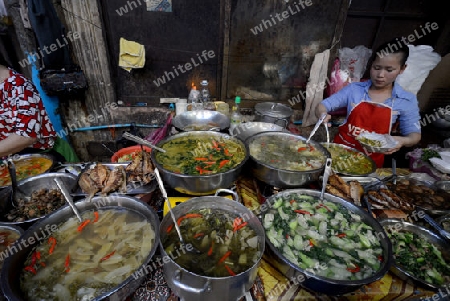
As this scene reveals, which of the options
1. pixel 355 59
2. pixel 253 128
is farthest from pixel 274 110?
pixel 355 59

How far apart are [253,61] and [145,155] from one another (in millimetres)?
→ 3890

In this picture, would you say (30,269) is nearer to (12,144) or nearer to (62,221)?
(62,221)

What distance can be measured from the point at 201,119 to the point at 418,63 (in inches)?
211

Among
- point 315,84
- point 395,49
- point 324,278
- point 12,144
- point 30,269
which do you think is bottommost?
point 30,269

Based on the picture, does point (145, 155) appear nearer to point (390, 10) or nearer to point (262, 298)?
point (262, 298)

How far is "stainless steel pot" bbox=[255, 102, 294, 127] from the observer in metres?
3.97

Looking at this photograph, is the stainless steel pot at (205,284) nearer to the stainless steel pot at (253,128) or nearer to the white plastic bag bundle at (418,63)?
the stainless steel pot at (253,128)

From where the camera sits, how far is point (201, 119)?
12.9ft

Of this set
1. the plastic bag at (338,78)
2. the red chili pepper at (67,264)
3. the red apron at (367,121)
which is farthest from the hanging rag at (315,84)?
the red chili pepper at (67,264)

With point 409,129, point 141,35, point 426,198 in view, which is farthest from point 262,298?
point 141,35

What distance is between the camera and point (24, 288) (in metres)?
1.43

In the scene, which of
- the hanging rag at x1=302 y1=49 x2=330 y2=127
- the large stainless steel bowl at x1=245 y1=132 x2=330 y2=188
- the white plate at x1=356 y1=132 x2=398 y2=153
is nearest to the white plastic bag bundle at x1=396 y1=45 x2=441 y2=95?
the hanging rag at x1=302 y1=49 x2=330 y2=127

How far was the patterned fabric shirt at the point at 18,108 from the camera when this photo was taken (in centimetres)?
304

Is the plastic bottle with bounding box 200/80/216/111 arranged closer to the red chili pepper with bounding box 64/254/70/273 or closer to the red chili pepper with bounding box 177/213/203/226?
the red chili pepper with bounding box 177/213/203/226
